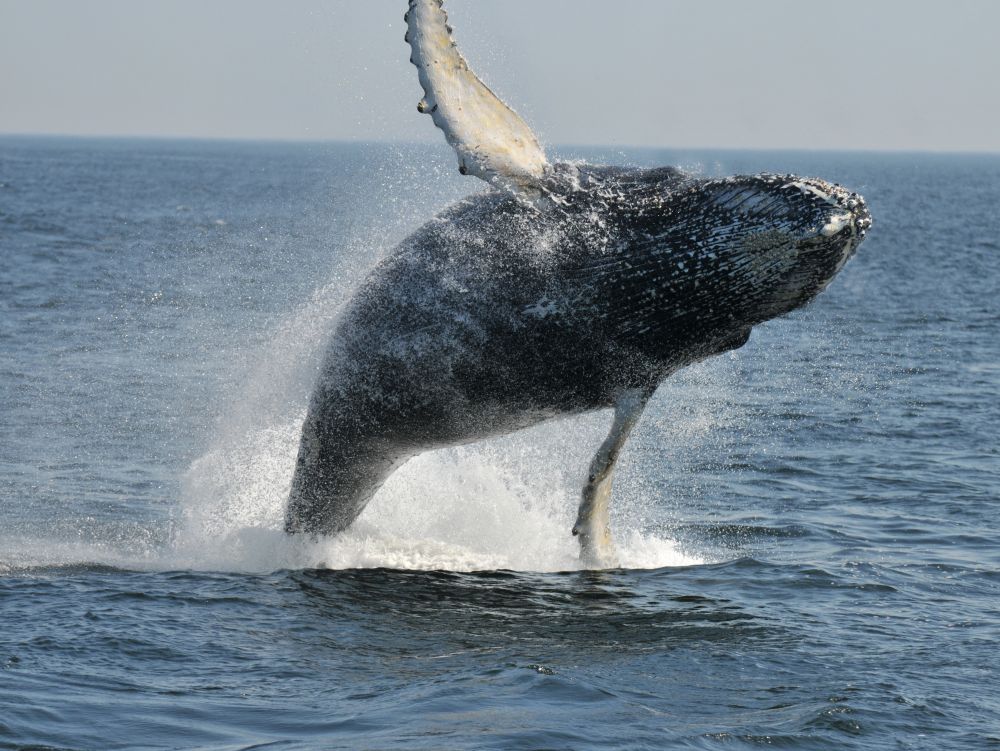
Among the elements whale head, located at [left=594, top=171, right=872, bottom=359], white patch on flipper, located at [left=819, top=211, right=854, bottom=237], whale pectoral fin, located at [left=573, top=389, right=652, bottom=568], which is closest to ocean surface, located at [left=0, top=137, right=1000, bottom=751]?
whale pectoral fin, located at [left=573, top=389, right=652, bottom=568]

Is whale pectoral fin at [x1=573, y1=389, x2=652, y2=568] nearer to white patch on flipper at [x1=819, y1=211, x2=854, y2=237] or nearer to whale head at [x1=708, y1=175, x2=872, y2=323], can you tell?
whale head at [x1=708, y1=175, x2=872, y2=323]

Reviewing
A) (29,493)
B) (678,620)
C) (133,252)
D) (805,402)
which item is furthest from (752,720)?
(133,252)

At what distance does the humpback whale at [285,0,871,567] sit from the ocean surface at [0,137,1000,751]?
120 cm

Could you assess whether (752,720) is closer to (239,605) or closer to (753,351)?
(239,605)

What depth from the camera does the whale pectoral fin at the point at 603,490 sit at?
1202 centimetres

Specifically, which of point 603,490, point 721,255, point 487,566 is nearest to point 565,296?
point 721,255

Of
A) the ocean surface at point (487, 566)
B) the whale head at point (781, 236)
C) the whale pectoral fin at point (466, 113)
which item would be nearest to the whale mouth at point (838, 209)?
the whale head at point (781, 236)

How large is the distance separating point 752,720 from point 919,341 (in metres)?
23.3

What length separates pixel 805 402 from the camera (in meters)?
23.3

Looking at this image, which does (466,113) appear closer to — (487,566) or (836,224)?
(836,224)

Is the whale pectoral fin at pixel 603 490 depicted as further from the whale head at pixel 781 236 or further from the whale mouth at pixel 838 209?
the whale mouth at pixel 838 209

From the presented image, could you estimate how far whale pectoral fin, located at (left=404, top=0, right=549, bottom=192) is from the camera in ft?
37.6

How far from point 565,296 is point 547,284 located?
0.18 metres

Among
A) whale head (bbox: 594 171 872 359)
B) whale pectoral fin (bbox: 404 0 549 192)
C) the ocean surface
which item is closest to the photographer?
the ocean surface
